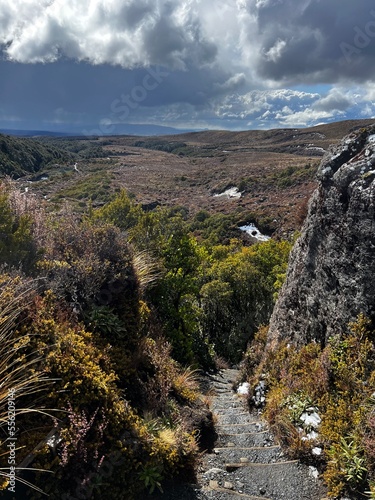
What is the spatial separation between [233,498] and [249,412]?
3757 millimetres

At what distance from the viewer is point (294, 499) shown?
4.67 m

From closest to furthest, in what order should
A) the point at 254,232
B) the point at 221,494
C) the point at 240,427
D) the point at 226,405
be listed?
the point at 221,494, the point at 240,427, the point at 226,405, the point at 254,232

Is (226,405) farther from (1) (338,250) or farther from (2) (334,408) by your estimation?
(1) (338,250)

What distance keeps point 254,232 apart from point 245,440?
1778 inches

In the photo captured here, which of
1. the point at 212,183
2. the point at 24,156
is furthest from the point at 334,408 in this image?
the point at 24,156

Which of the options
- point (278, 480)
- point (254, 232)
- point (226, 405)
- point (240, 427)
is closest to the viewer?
point (278, 480)

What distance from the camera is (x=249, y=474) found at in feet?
17.1

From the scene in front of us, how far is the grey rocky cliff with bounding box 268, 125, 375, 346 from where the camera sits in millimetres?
6215

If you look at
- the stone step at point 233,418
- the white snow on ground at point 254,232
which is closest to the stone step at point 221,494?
the stone step at point 233,418

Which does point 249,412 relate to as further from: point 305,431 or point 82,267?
point 82,267

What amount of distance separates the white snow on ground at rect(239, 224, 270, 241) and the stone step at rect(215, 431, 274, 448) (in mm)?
42375

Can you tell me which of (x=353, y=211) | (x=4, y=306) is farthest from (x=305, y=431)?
(x=4, y=306)

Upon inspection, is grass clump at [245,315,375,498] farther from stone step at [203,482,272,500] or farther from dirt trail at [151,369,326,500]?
stone step at [203,482,272,500]

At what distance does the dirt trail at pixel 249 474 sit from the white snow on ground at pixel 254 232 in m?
42.6
